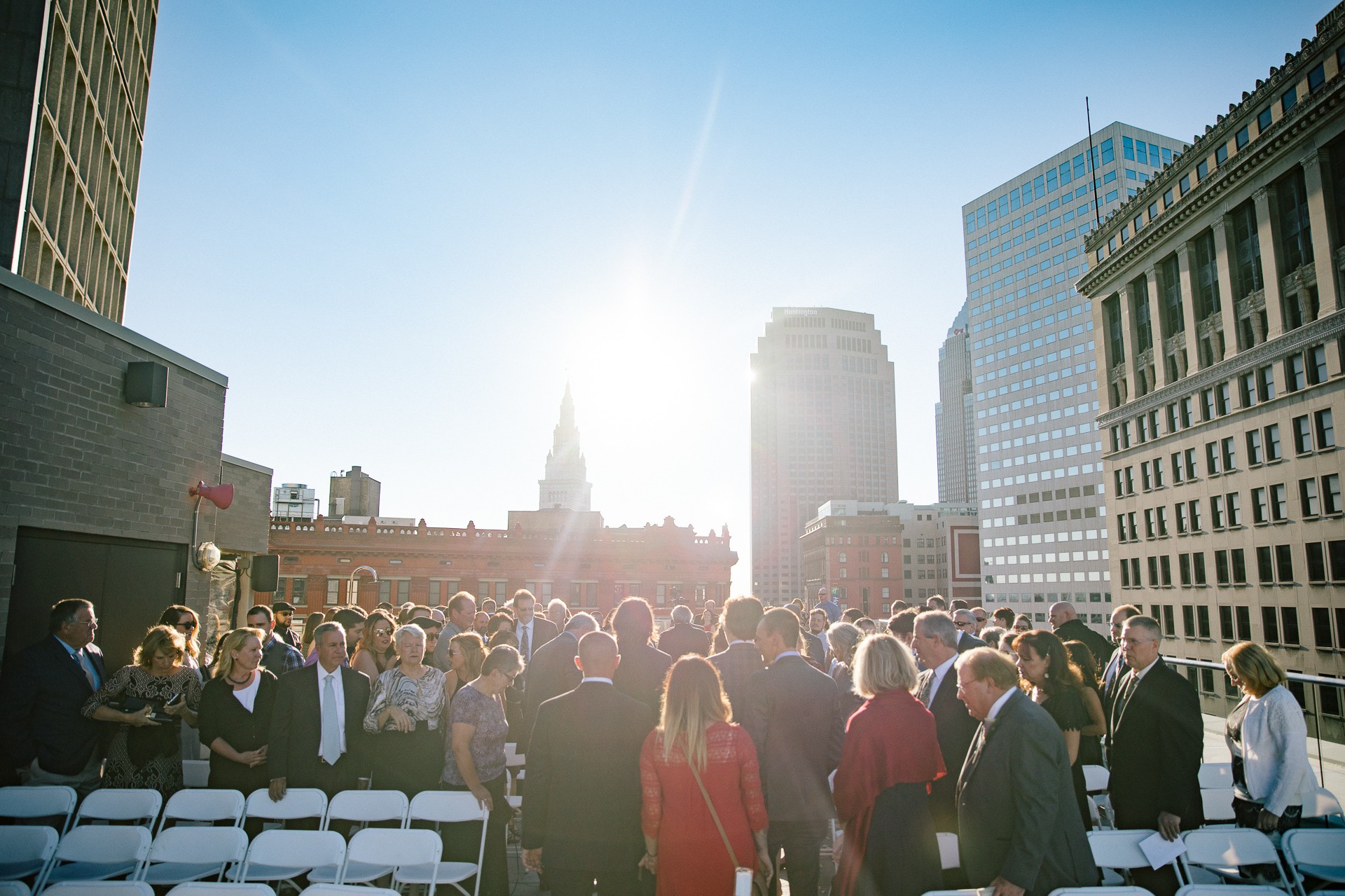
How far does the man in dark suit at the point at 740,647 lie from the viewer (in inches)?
240

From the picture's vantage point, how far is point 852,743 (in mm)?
4383

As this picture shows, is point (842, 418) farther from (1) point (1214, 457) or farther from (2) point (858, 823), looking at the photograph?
(2) point (858, 823)

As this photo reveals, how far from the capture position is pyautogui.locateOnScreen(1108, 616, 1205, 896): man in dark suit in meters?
5.10

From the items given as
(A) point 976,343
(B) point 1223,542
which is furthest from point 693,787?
(A) point 976,343

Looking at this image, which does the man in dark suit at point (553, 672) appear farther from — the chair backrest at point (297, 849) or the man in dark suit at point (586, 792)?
the man in dark suit at point (586, 792)

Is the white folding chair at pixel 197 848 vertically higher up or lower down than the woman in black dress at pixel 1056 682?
lower down

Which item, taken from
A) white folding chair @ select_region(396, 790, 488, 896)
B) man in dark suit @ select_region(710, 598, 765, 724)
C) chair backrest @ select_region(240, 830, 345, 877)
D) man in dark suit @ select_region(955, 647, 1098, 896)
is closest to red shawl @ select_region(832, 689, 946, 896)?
man in dark suit @ select_region(955, 647, 1098, 896)

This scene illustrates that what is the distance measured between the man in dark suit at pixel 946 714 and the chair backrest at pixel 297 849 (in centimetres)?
390

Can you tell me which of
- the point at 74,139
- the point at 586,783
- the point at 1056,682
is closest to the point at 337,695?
the point at 586,783

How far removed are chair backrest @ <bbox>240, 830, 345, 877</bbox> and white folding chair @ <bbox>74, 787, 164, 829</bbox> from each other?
99cm

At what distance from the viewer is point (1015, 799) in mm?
3896

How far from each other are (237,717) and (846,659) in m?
5.08

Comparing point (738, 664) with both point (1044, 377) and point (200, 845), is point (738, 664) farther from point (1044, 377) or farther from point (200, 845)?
point (1044, 377)

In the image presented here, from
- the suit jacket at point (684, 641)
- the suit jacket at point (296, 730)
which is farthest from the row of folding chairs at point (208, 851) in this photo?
the suit jacket at point (684, 641)
